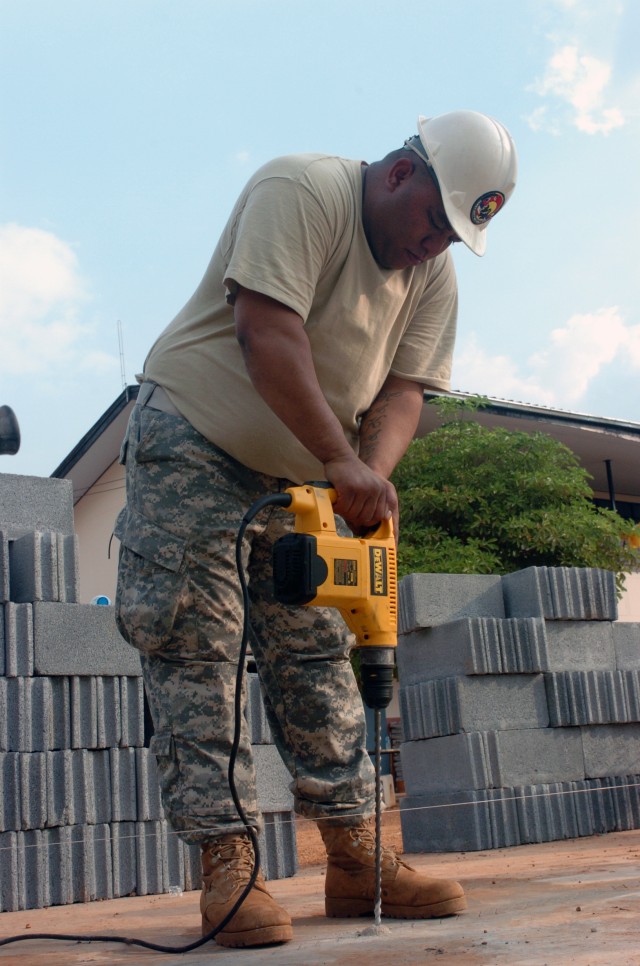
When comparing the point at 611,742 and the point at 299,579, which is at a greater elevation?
the point at 299,579

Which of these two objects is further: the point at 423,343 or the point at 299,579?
the point at 423,343

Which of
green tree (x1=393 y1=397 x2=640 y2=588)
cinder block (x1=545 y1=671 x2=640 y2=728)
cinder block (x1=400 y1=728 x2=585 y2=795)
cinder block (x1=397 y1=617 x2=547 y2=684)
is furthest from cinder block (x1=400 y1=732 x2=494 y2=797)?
green tree (x1=393 y1=397 x2=640 y2=588)

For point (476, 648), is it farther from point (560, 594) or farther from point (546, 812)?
point (546, 812)

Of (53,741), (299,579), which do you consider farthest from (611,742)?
(299,579)

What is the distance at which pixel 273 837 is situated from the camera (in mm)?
5066

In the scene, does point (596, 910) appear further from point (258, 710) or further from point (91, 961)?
point (258, 710)

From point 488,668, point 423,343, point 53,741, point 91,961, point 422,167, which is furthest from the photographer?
point 488,668

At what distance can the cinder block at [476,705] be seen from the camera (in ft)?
18.2

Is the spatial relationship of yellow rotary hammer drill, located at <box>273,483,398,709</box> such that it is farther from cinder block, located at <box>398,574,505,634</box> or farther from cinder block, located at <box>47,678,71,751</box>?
cinder block, located at <box>398,574,505,634</box>

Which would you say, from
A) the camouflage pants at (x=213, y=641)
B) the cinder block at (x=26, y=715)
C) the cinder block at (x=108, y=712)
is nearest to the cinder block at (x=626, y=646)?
the cinder block at (x=108, y=712)

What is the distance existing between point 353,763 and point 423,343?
3.87ft

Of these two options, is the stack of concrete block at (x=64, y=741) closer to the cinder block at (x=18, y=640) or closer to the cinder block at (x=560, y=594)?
the cinder block at (x=18, y=640)

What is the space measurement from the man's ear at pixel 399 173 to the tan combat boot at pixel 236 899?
5.30 feet

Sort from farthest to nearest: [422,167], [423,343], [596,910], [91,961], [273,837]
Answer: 1. [273,837]
2. [423,343]
3. [422,167]
4. [596,910]
5. [91,961]
